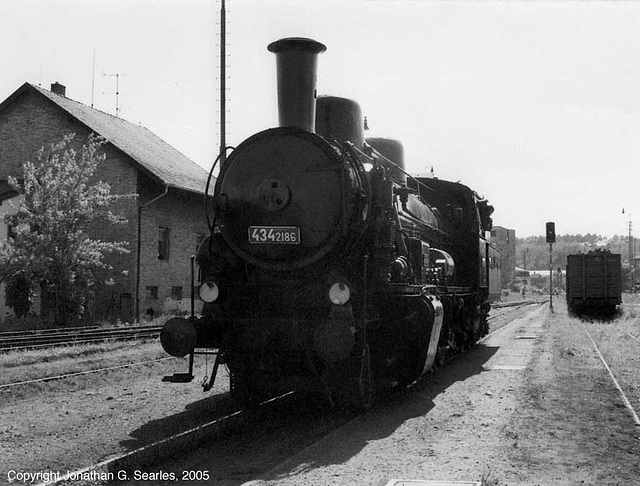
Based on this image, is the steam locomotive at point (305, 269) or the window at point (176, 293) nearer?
the steam locomotive at point (305, 269)

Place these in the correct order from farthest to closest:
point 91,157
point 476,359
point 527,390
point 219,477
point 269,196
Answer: point 91,157, point 476,359, point 527,390, point 269,196, point 219,477

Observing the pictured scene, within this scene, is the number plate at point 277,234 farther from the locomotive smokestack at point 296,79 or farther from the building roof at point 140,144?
the building roof at point 140,144

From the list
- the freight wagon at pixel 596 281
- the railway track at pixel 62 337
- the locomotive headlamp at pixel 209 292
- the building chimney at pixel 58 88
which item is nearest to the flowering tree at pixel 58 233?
the railway track at pixel 62 337

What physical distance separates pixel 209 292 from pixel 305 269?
1147 mm

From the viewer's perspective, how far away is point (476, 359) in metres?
14.0

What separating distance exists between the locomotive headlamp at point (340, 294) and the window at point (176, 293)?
1964 centimetres

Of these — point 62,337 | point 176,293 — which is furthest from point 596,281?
point 62,337

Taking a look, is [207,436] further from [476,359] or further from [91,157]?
[91,157]

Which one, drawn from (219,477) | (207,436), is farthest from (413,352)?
(219,477)

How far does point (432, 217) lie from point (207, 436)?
6.83 metres

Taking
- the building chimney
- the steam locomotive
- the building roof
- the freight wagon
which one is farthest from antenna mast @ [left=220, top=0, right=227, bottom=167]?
the freight wagon

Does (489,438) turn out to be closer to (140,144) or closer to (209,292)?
(209,292)

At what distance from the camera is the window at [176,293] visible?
26583mm

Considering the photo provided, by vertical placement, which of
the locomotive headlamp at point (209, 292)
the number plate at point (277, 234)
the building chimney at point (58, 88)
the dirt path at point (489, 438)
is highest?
the building chimney at point (58, 88)
